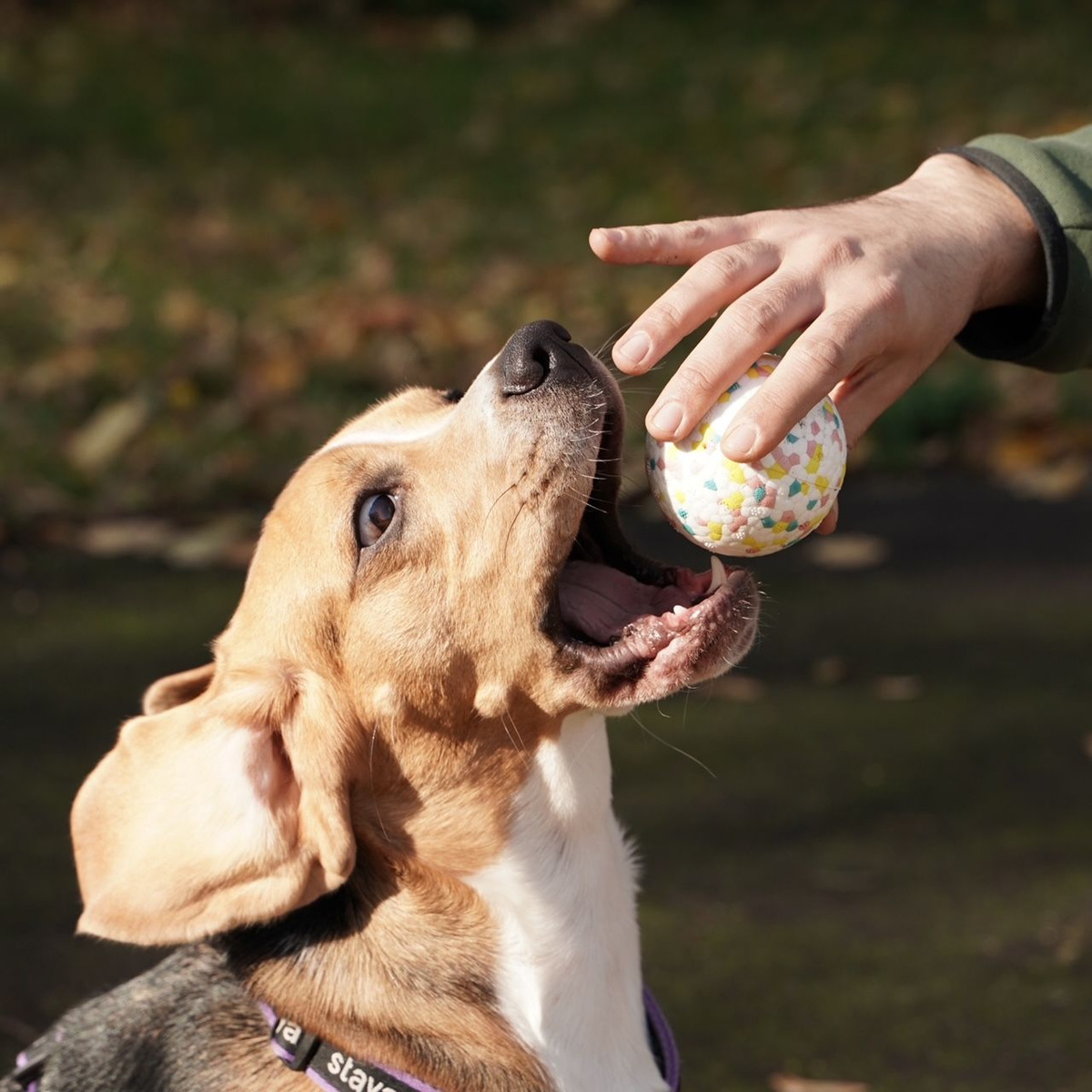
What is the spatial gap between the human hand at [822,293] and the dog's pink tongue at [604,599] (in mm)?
537

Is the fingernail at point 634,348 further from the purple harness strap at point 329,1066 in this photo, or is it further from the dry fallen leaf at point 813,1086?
the dry fallen leaf at point 813,1086

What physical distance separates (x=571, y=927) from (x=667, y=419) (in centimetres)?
113

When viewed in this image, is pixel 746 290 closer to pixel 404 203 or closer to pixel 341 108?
pixel 404 203

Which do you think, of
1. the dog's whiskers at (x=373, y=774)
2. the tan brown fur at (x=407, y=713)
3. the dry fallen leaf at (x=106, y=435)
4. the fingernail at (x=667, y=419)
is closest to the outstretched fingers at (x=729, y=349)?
the fingernail at (x=667, y=419)

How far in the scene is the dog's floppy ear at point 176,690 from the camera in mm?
3729

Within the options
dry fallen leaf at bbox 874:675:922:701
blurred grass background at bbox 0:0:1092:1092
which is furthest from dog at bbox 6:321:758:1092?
dry fallen leaf at bbox 874:675:922:701

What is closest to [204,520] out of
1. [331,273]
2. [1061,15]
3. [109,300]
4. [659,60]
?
[109,300]

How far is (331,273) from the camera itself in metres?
12.0

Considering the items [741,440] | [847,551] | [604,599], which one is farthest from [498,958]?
[847,551]

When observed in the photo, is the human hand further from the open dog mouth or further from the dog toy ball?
the open dog mouth

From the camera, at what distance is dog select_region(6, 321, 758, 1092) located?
3330 mm

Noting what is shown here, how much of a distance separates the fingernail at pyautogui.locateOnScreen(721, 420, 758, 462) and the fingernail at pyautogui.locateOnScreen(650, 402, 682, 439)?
102mm

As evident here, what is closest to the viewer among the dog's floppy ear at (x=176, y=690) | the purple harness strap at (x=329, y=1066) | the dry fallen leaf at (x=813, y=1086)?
the purple harness strap at (x=329, y=1066)

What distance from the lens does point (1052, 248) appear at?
11.5ft
